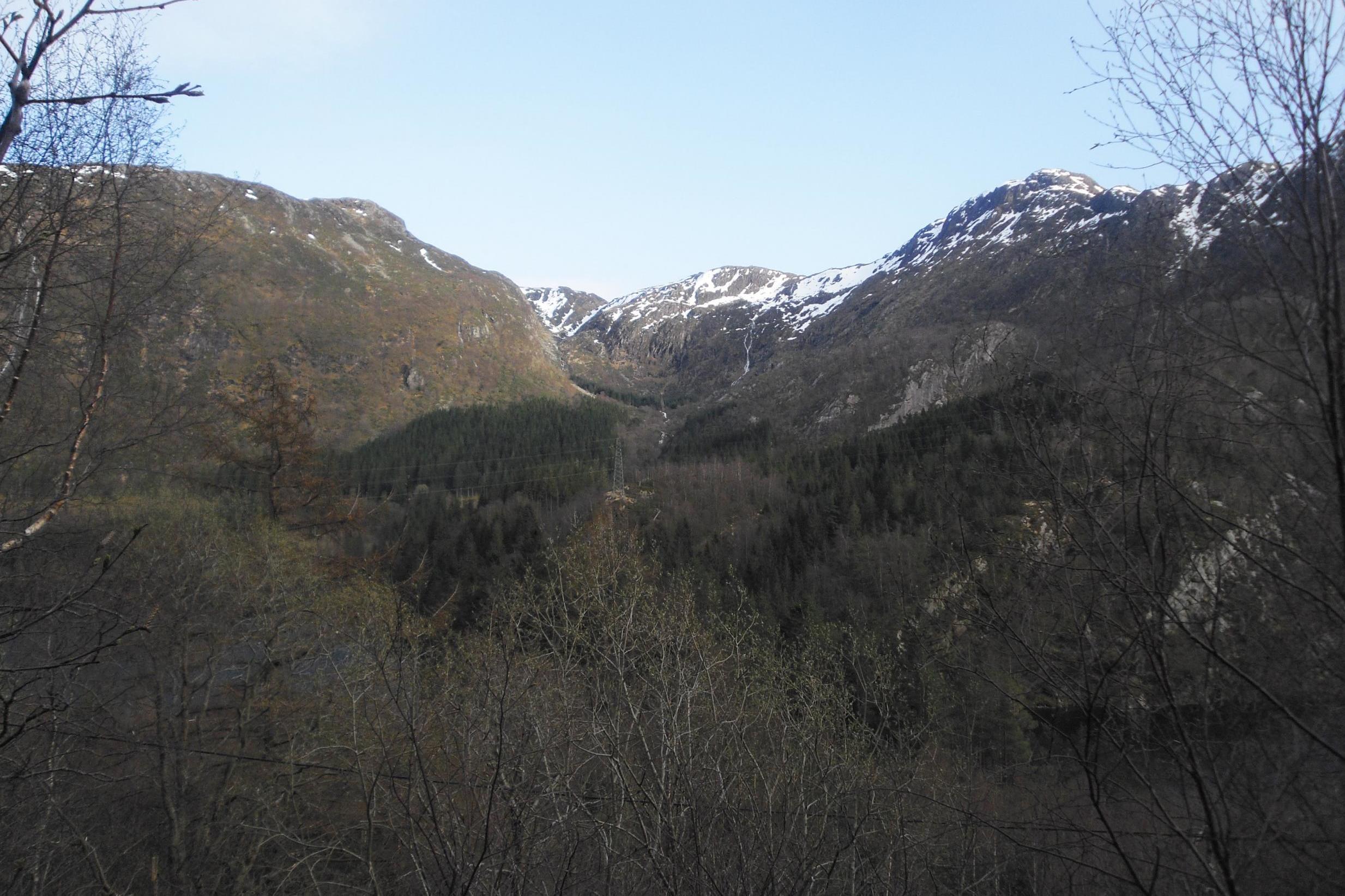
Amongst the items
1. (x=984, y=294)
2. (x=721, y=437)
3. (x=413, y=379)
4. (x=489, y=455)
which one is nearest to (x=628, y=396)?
(x=721, y=437)

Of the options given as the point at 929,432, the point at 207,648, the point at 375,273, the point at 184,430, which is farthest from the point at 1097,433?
the point at 375,273

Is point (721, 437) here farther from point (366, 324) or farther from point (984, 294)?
point (366, 324)

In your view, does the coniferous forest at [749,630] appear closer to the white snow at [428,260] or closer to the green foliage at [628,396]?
the white snow at [428,260]

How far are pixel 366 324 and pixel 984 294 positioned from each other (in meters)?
91.6

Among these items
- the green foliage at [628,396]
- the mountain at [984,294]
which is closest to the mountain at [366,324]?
the green foliage at [628,396]

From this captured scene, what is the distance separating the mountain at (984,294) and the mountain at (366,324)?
46476 millimetres

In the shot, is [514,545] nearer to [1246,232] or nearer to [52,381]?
[52,381]

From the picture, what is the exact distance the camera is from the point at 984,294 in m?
82.8

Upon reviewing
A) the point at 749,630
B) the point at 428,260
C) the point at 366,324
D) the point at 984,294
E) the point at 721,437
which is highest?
the point at 428,260

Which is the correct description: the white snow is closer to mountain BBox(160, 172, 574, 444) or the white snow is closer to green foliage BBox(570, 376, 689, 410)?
mountain BBox(160, 172, 574, 444)

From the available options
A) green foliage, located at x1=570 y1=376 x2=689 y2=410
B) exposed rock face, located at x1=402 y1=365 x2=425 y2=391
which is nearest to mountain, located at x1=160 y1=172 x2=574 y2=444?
exposed rock face, located at x1=402 y1=365 x2=425 y2=391

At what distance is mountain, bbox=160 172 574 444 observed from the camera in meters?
88.2

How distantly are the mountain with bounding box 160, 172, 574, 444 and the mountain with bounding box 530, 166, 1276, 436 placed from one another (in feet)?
152

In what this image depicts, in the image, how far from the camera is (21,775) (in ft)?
7.80
